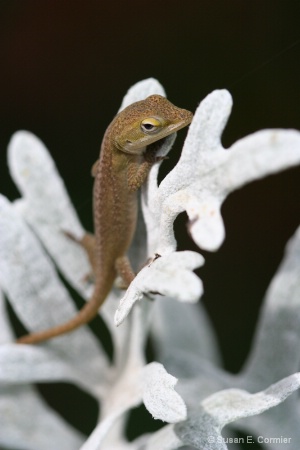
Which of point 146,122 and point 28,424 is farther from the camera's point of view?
point 28,424

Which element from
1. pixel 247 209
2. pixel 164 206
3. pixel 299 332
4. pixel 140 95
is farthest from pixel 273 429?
pixel 247 209

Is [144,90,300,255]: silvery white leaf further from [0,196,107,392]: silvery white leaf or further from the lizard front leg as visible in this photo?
[0,196,107,392]: silvery white leaf

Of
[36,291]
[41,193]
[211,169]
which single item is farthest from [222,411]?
[41,193]

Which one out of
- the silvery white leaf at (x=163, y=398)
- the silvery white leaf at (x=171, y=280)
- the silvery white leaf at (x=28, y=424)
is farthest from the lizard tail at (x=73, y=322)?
Answer: the silvery white leaf at (x=171, y=280)

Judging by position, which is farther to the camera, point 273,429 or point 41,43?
point 41,43

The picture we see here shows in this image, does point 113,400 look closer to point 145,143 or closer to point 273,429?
point 273,429

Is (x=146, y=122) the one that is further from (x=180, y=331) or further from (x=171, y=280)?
(x=180, y=331)
